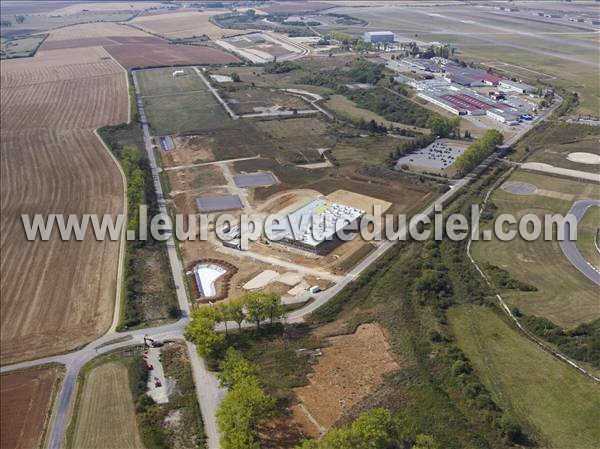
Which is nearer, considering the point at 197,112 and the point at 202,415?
the point at 202,415

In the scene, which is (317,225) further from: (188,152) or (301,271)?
(188,152)

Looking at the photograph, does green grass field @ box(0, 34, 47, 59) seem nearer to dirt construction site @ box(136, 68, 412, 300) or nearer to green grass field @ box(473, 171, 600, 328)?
dirt construction site @ box(136, 68, 412, 300)

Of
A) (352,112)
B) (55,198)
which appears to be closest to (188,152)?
(55,198)

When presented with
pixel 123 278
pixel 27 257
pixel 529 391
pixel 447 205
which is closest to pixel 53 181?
pixel 27 257

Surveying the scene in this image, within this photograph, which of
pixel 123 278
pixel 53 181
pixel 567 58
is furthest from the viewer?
pixel 567 58

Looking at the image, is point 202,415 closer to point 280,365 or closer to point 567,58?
point 280,365

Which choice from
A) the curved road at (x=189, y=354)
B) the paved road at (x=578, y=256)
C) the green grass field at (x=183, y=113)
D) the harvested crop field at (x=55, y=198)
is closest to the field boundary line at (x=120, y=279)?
the harvested crop field at (x=55, y=198)

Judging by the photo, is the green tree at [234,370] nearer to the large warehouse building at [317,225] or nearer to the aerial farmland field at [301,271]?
the aerial farmland field at [301,271]
